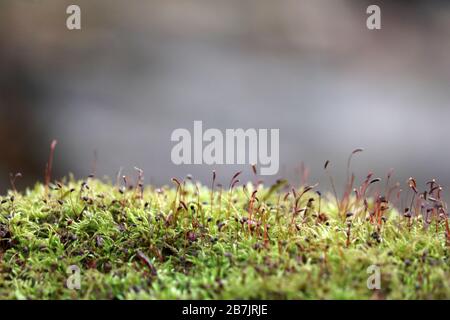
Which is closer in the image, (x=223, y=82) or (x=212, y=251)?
(x=212, y=251)

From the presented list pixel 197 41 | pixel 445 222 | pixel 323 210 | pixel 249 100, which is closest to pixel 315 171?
pixel 249 100

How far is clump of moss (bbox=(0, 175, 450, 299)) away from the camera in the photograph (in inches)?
67.6

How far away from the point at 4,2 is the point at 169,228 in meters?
6.11

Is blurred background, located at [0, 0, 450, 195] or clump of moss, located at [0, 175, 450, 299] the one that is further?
blurred background, located at [0, 0, 450, 195]

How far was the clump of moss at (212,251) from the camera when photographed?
1.72 m

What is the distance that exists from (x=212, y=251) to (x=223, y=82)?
5.58m

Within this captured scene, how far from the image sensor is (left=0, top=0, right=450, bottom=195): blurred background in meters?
6.54

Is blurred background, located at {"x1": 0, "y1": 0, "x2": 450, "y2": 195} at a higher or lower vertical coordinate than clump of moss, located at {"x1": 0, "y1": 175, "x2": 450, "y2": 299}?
higher

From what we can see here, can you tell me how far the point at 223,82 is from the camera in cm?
734

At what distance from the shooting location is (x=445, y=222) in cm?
209

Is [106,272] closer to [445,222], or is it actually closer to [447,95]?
[445,222]

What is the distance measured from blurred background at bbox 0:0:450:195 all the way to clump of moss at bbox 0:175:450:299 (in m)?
3.89

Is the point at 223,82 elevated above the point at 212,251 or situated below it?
above
